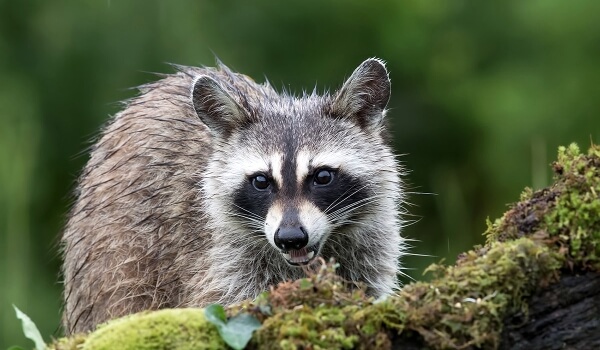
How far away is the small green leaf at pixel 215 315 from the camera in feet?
12.5

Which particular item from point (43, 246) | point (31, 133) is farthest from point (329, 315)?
point (43, 246)

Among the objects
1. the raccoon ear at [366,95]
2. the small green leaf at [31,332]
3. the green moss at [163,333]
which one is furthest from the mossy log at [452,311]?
the raccoon ear at [366,95]

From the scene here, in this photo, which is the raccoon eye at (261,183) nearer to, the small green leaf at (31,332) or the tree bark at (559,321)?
the small green leaf at (31,332)

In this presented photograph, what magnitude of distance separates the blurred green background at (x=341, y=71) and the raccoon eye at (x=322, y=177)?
5.92 m

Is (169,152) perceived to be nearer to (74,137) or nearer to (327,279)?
(327,279)

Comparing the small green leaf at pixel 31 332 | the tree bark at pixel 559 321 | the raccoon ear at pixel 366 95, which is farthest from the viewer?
the raccoon ear at pixel 366 95

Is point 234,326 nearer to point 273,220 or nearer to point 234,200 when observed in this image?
point 273,220

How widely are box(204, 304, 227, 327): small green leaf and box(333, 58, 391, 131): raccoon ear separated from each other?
3.15 metres

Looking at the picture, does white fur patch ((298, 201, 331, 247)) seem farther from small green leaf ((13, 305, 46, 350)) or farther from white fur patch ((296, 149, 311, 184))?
small green leaf ((13, 305, 46, 350))

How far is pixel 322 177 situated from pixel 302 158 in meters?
0.16

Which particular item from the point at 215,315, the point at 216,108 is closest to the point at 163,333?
the point at 215,315

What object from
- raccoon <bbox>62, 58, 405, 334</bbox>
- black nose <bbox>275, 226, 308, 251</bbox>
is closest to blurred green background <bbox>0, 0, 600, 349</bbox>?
raccoon <bbox>62, 58, 405, 334</bbox>

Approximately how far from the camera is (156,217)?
723cm

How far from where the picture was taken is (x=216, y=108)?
691cm
